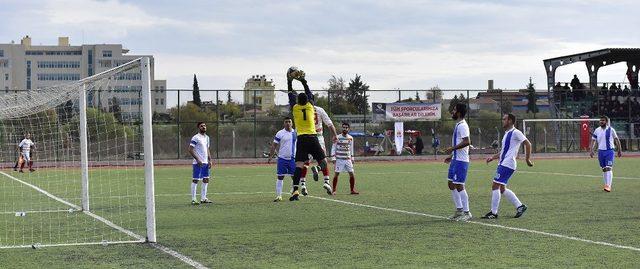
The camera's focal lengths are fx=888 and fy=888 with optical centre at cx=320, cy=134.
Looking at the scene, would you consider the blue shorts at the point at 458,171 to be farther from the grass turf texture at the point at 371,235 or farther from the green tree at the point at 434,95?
the green tree at the point at 434,95

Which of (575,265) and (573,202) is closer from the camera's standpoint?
(575,265)

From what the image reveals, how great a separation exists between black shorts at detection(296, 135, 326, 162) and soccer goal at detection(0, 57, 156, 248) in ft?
10.3

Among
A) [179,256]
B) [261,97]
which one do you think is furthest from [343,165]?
[261,97]

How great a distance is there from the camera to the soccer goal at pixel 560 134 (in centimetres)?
5584

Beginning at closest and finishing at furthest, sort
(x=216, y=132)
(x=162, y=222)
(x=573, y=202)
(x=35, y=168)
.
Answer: (x=162, y=222) < (x=573, y=202) < (x=35, y=168) < (x=216, y=132)

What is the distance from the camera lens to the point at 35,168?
37.7 m

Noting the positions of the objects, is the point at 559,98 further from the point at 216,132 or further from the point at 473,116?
the point at 216,132

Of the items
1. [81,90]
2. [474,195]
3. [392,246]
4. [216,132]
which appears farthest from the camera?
[216,132]

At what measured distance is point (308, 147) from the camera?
17500 mm

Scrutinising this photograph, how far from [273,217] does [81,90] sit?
4.70 m

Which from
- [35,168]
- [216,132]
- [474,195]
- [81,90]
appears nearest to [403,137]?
[216,132]

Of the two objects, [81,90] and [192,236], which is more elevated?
[81,90]

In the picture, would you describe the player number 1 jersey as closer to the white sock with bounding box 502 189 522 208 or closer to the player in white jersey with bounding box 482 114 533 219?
the player in white jersey with bounding box 482 114 533 219

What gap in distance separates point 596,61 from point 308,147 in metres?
47.1
